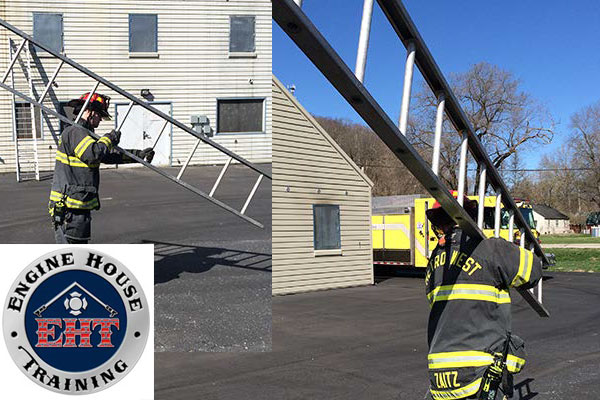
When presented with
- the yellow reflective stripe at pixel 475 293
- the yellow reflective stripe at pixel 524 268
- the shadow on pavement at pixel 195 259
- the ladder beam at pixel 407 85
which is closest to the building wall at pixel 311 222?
the shadow on pavement at pixel 195 259

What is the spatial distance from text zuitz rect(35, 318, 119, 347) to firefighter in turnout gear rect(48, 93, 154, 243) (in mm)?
384

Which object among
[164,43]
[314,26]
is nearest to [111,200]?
[164,43]

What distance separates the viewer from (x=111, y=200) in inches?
110

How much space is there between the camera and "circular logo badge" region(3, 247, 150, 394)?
234cm


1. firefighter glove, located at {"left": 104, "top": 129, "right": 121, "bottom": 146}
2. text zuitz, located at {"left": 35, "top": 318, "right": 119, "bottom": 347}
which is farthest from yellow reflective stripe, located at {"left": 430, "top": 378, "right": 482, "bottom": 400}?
firefighter glove, located at {"left": 104, "top": 129, "right": 121, "bottom": 146}

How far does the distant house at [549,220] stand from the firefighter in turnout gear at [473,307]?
65.7m

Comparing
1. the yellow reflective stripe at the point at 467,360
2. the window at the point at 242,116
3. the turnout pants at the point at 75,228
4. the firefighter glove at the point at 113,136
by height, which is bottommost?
the yellow reflective stripe at the point at 467,360

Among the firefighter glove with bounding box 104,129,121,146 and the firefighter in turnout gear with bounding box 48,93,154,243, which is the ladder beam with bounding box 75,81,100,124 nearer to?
the firefighter in turnout gear with bounding box 48,93,154,243

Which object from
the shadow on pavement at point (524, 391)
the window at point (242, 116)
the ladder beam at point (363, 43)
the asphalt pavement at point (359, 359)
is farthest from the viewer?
the shadow on pavement at point (524, 391)

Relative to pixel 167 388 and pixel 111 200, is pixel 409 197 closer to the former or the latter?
pixel 167 388

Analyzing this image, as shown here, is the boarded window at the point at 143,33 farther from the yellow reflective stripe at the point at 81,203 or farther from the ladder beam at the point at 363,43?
the ladder beam at the point at 363,43

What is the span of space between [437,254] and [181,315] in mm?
1250

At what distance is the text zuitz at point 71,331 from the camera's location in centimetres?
235

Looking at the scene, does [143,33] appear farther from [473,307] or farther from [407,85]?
[473,307]
